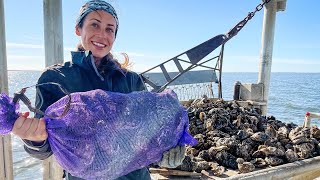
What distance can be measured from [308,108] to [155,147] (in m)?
32.3

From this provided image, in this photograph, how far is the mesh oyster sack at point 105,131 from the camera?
129cm

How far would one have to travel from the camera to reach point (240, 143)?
469cm

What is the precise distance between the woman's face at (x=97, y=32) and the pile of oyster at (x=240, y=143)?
2.68 meters

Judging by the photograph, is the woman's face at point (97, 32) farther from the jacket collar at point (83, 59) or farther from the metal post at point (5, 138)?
the metal post at point (5, 138)

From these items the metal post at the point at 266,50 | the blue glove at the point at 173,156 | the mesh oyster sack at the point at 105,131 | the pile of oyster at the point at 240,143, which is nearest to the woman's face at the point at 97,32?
the mesh oyster sack at the point at 105,131

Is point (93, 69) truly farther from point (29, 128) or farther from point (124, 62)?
point (29, 128)

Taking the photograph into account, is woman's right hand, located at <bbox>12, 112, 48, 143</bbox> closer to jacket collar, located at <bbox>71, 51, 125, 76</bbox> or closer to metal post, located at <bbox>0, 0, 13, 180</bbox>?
jacket collar, located at <bbox>71, 51, 125, 76</bbox>

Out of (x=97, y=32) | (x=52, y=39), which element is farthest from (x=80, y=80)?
(x=52, y=39)

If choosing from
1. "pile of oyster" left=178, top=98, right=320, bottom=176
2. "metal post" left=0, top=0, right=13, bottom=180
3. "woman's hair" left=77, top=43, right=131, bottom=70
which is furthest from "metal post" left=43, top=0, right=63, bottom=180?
"woman's hair" left=77, top=43, right=131, bottom=70

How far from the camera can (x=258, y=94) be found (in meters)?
9.23

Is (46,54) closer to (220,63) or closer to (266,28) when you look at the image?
(220,63)

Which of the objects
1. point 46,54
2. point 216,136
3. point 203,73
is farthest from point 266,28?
point 46,54

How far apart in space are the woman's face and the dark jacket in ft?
0.20

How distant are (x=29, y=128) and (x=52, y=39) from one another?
2.83 meters
